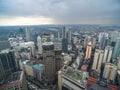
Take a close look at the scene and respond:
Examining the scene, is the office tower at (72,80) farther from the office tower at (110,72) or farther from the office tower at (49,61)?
the office tower at (110,72)

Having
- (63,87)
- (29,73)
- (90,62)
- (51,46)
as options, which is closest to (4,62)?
(29,73)

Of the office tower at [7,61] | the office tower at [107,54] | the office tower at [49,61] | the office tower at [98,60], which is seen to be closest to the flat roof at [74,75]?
the office tower at [49,61]

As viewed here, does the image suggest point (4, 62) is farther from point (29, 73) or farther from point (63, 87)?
point (63, 87)

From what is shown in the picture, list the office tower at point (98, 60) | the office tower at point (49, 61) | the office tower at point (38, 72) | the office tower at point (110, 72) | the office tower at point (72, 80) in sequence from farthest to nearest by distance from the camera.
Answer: the office tower at point (98, 60) < the office tower at point (38, 72) < the office tower at point (110, 72) < the office tower at point (49, 61) < the office tower at point (72, 80)

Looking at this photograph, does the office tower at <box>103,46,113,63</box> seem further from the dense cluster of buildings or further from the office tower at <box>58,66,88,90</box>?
the office tower at <box>58,66,88,90</box>

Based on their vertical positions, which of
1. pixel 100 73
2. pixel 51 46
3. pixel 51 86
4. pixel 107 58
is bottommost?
pixel 51 86

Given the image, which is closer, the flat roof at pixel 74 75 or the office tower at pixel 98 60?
the flat roof at pixel 74 75

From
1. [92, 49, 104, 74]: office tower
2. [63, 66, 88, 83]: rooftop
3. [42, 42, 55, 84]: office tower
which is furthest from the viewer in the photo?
[92, 49, 104, 74]: office tower

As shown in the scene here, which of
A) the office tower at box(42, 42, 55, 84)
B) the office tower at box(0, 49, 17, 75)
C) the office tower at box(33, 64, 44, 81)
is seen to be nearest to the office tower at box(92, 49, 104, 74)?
the office tower at box(42, 42, 55, 84)
